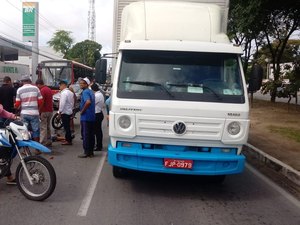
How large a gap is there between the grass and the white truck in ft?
22.3

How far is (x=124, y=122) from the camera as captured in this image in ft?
20.8

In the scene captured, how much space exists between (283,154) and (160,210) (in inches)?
217

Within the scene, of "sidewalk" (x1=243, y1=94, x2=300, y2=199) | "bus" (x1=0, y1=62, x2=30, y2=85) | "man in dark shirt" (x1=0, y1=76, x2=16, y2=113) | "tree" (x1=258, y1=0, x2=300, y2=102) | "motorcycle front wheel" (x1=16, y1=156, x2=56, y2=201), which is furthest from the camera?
"bus" (x1=0, y1=62, x2=30, y2=85)

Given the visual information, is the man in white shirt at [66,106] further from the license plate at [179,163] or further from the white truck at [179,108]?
the license plate at [179,163]

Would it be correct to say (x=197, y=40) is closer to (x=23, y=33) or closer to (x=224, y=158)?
(x=224, y=158)

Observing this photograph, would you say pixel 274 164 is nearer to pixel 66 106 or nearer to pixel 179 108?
pixel 179 108

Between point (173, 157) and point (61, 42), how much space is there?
76.7 metres

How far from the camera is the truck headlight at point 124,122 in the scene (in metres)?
6.34

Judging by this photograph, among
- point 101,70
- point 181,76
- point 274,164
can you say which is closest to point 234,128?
point 181,76

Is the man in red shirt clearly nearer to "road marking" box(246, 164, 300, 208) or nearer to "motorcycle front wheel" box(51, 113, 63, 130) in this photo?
"motorcycle front wheel" box(51, 113, 63, 130)

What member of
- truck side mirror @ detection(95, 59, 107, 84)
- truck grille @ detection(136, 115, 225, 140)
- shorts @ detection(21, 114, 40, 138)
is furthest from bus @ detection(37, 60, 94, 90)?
truck grille @ detection(136, 115, 225, 140)

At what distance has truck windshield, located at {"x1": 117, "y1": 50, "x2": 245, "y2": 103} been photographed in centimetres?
642

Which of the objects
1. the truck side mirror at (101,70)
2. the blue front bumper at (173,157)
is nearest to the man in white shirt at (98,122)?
the truck side mirror at (101,70)

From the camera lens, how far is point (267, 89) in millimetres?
27484
